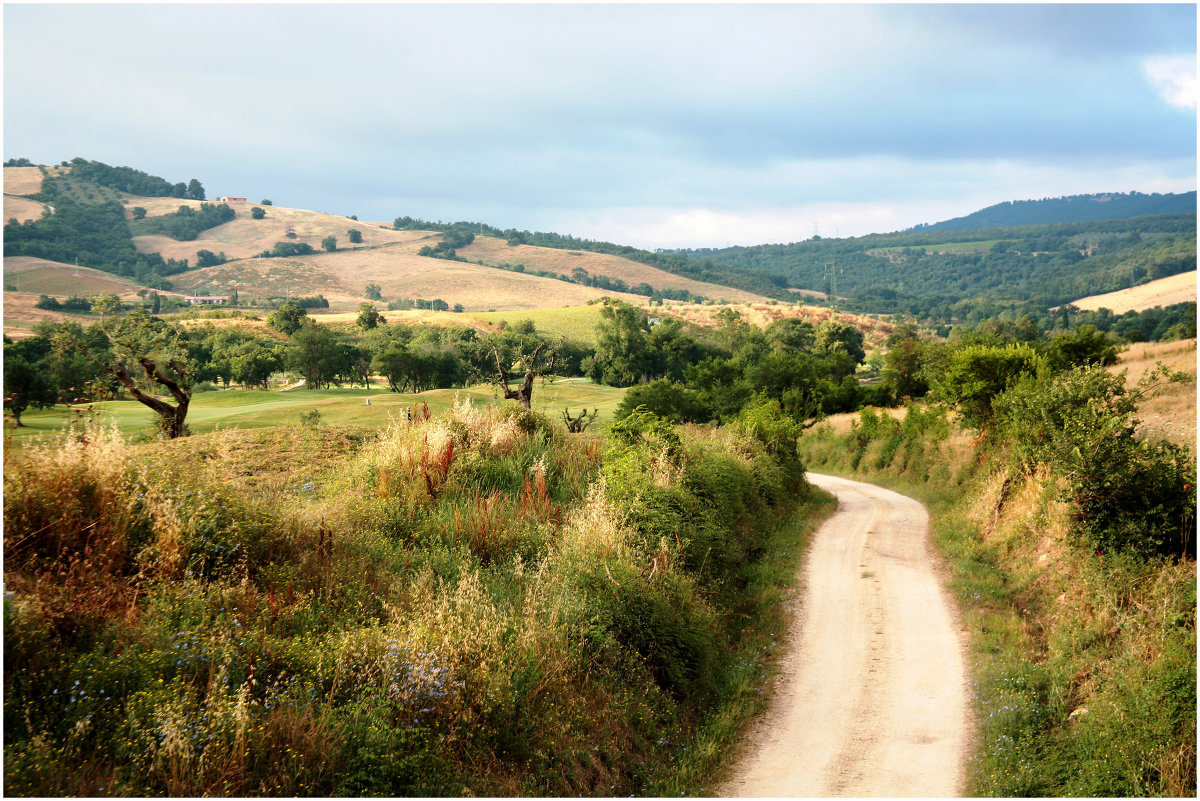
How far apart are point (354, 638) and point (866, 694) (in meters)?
5.89

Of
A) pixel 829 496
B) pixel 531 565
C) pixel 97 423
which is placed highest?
pixel 97 423

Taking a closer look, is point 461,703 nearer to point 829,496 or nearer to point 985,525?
point 985,525

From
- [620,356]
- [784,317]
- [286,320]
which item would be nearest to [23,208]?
[286,320]

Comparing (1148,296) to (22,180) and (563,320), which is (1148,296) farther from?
(22,180)

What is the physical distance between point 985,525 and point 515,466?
32.6 feet

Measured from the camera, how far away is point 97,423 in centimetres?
767

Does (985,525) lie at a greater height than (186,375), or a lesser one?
lesser

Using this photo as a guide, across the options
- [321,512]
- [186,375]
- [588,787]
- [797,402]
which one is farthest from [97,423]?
[797,402]

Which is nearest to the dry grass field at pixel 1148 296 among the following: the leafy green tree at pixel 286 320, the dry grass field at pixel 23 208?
the leafy green tree at pixel 286 320

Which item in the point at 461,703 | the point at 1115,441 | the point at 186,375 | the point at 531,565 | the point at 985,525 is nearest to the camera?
the point at 461,703

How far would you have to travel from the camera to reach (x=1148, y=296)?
432 ft

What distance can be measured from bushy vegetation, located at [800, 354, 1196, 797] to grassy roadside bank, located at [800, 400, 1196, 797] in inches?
0.7

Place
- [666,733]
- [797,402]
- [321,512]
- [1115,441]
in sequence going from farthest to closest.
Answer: [797,402], [1115,441], [321,512], [666,733]

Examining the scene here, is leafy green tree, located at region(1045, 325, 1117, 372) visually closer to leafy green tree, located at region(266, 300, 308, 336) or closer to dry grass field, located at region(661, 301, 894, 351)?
leafy green tree, located at region(266, 300, 308, 336)
